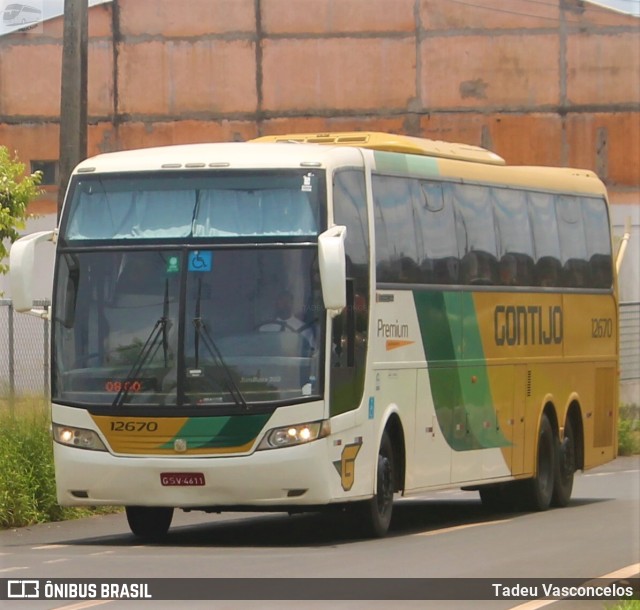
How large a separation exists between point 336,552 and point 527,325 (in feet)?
20.5

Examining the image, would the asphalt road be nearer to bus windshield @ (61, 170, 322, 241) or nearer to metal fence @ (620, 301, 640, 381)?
bus windshield @ (61, 170, 322, 241)

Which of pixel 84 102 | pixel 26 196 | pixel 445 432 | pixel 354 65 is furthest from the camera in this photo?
pixel 354 65

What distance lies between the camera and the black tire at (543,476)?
803 inches

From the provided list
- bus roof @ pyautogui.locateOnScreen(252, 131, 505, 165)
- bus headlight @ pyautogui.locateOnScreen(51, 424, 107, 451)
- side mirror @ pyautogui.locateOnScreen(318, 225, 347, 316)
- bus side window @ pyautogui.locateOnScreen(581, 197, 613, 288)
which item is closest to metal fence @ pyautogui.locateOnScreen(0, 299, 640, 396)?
bus roof @ pyautogui.locateOnScreen(252, 131, 505, 165)

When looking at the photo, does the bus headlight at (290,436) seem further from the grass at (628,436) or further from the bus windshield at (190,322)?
the grass at (628,436)

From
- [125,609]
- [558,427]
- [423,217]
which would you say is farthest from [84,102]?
[125,609]

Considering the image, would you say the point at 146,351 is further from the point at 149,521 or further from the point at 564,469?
the point at 564,469

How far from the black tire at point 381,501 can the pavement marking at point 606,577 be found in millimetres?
2994

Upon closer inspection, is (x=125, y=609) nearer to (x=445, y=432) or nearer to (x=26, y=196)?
(x=445, y=432)

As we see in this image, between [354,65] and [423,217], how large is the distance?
983 inches

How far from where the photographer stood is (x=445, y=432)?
17.9 m

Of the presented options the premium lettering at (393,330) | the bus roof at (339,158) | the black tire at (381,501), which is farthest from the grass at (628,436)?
the black tire at (381,501)

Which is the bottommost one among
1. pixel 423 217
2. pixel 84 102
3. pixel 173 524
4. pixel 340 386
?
pixel 173 524

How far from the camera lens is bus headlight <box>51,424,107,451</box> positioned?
15234 mm
